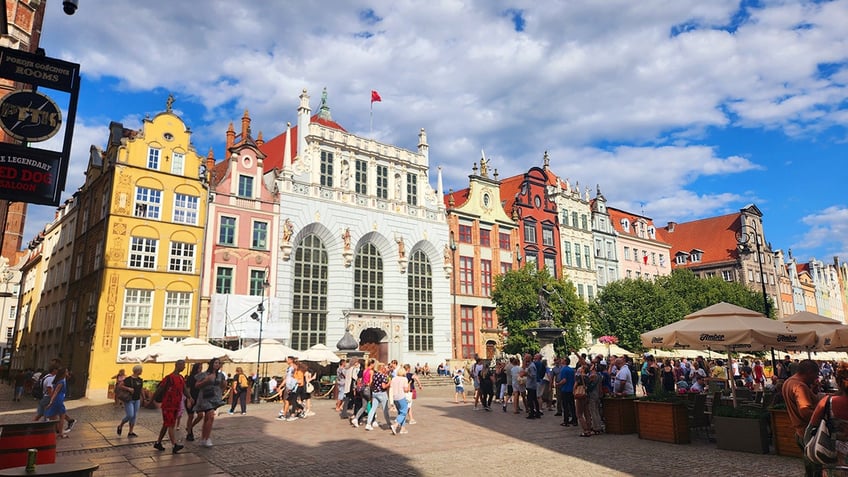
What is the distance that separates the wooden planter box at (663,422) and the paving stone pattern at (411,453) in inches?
11.3

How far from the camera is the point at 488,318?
143ft

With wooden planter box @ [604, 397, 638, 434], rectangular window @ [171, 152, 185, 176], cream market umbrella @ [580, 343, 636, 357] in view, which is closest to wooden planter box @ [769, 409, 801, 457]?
wooden planter box @ [604, 397, 638, 434]

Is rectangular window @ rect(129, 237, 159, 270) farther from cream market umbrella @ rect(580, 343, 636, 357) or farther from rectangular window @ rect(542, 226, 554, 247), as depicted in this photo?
rectangular window @ rect(542, 226, 554, 247)

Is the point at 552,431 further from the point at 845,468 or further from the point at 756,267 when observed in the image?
the point at 756,267

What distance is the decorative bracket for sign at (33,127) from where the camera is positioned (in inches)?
396

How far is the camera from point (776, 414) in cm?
1016

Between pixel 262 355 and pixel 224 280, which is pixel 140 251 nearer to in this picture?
pixel 224 280

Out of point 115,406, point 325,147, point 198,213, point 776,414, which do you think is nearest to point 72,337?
point 198,213

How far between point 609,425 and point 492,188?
34.5 m

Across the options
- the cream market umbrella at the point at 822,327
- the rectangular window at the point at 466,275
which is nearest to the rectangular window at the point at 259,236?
the rectangular window at the point at 466,275

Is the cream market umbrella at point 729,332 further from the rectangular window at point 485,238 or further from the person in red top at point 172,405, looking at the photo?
the rectangular window at point 485,238

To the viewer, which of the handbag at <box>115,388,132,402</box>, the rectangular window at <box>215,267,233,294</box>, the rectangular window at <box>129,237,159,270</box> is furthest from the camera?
the rectangular window at <box>215,267,233,294</box>

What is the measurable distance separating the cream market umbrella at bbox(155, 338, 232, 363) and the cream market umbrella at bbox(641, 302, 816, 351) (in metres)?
15.9

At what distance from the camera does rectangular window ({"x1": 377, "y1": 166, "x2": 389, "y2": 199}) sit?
39.9m
